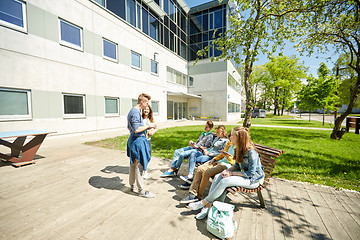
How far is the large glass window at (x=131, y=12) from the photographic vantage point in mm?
13250

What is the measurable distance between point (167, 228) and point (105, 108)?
11158 millimetres

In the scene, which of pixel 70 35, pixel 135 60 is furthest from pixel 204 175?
pixel 135 60

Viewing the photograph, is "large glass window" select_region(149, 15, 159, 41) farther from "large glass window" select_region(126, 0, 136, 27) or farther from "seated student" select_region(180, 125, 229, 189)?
"seated student" select_region(180, 125, 229, 189)

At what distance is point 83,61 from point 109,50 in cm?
256

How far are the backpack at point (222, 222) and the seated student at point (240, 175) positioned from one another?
296mm

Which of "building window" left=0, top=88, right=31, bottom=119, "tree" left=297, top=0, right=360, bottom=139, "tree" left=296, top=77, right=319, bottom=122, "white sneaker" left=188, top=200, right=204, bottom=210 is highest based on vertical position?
"tree" left=297, top=0, right=360, bottom=139

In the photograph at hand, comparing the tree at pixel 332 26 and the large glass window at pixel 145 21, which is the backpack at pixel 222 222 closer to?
the tree at pixel 332 26

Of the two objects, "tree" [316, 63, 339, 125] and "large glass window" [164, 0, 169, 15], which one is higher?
"large glass window" [164, 0, 169, 15]

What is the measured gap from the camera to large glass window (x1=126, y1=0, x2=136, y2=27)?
13250 mm

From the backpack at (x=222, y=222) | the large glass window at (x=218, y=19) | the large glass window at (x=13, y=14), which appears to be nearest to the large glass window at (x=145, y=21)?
the large glass window at (x=13, y=14)

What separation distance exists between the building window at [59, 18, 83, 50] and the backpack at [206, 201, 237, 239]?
37.4 feet

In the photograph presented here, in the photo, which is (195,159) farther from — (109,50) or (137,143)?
(109,50)

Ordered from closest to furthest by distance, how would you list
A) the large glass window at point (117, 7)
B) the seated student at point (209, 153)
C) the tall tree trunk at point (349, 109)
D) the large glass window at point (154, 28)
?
1. the seated student at point (209, 153)
2. the tall tree trunk at point (349, 109)
3. the large glass window at point (117, 7)
4. the large glass window at point (154, 28)

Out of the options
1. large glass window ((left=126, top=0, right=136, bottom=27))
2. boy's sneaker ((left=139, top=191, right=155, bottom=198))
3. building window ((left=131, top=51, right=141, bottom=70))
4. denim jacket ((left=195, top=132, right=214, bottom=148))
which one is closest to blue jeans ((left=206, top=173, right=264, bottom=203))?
boy's sneaker ((left=139, top=191, right=155, bottom=198))
